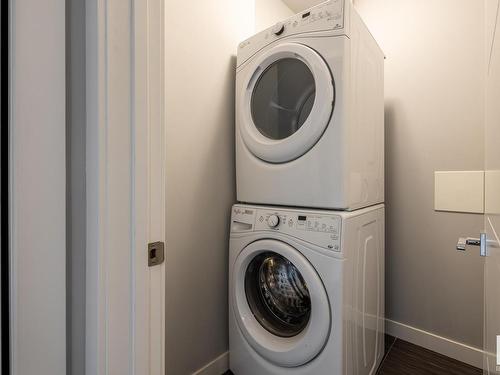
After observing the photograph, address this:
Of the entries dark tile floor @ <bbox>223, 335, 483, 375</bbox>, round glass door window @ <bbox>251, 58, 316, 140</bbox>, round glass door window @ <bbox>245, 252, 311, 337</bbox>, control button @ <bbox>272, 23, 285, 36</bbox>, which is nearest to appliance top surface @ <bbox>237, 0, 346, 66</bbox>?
control button @ <bbox>272, 23, 285, 36</bbox>

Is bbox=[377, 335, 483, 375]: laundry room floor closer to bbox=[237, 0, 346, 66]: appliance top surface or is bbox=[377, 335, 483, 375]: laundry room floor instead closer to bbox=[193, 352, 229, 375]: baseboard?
bbox=[193, 352, 229, 375]: baseboard

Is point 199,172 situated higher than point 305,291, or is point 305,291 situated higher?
point 199,172

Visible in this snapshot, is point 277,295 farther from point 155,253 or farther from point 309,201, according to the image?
point 155,253

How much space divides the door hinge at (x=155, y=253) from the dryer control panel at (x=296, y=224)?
63 cm

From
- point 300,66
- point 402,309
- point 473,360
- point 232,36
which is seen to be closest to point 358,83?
point 300,66

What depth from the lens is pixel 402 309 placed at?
1712mm

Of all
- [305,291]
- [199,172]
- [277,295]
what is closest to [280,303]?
[277,295]

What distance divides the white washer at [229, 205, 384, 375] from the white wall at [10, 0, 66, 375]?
0.81 meters

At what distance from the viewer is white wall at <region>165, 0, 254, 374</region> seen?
1.22 m

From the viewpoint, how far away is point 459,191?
1.49m

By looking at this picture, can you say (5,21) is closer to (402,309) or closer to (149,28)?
(149,28)

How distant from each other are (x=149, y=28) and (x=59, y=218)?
0.44 m

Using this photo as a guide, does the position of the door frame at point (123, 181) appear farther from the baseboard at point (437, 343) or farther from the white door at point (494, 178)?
the baseboard at point (437, 343)

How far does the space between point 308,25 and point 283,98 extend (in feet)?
1.00
